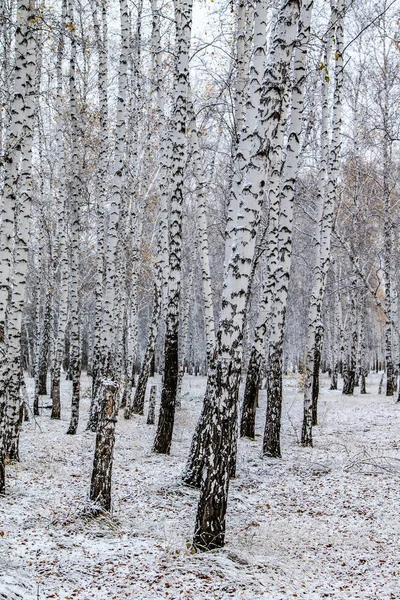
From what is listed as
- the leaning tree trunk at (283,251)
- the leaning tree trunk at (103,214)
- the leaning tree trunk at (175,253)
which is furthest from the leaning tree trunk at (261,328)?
the leaning tree trunk at (103,214)

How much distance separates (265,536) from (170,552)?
65.9 inches

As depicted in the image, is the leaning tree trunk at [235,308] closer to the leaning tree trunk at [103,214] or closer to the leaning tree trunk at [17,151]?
the leaning tree trunk at [103,214]

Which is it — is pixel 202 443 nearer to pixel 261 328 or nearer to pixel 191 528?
pixel 191 528

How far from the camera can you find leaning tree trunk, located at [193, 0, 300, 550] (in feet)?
18.4

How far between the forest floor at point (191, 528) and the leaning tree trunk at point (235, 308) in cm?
53

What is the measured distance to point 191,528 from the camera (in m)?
6.52

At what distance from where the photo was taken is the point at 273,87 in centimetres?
584

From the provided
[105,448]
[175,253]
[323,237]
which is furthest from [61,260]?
[105,448]

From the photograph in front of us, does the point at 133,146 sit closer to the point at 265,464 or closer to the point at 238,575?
the point at 265,464

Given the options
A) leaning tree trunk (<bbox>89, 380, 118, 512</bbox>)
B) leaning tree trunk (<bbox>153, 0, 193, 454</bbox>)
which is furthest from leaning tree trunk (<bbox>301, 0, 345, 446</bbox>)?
leaning tree trunk (<bbox>89, 380, 118, 512</bbox>)

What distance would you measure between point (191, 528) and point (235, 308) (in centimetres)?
317

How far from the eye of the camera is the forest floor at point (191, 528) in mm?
4828

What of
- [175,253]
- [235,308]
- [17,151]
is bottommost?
[235,308]

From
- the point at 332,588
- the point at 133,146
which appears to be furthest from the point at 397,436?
the point at 133,146
